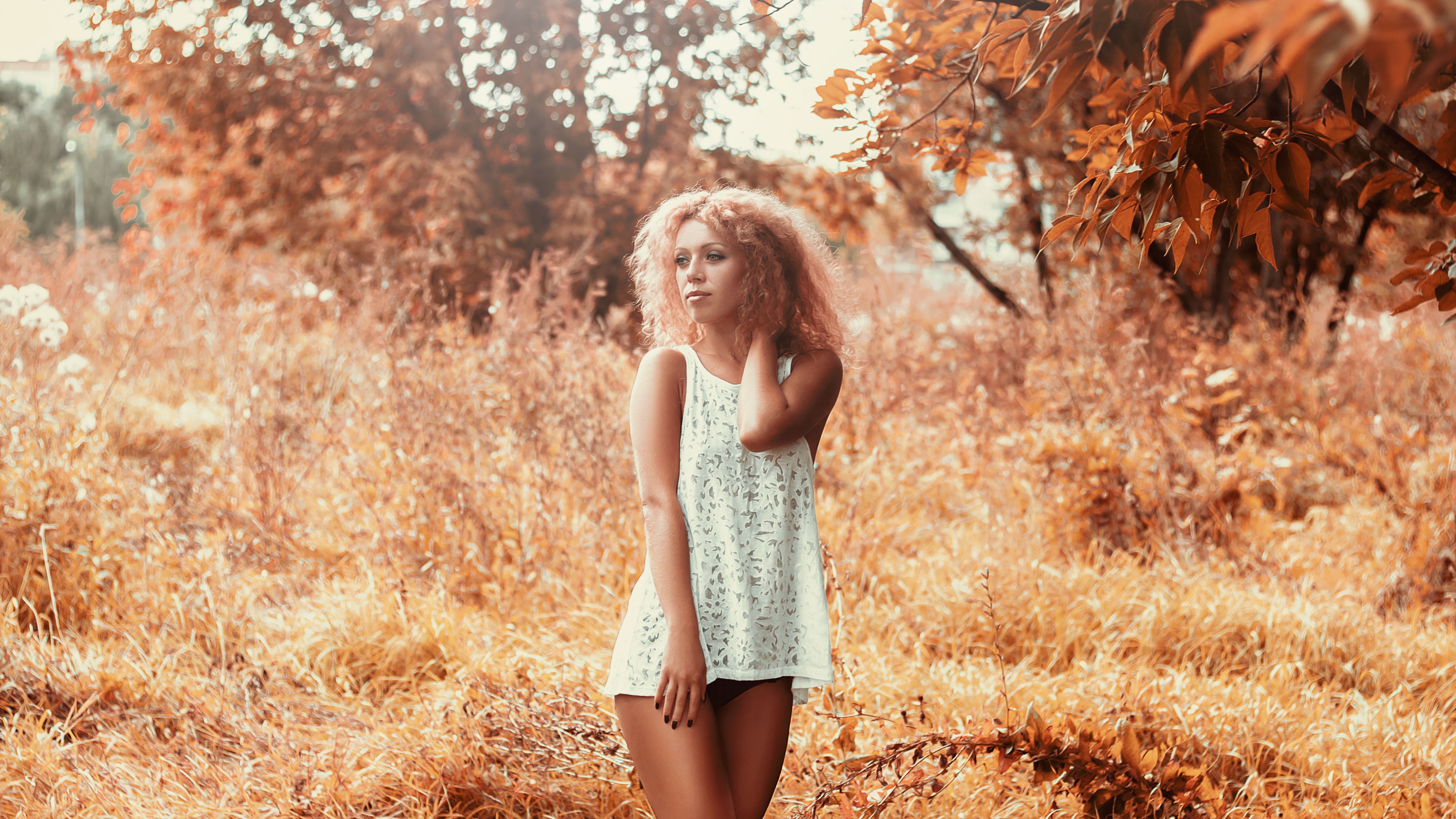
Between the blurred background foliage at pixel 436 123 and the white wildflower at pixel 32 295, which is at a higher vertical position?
the blurred background foliage at pixel 436 123

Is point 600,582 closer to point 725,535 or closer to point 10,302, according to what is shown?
point 725,535

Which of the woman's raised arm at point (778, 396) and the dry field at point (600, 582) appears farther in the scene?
the dry field at point (600, 582)

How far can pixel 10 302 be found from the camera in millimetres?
4328

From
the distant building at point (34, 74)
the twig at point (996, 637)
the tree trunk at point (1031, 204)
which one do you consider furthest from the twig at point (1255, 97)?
the distant building at point (34, 74)

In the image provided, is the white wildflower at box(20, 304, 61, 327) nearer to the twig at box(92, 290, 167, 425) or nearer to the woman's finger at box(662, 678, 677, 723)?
the twig at box(92, 290, 167, 425)

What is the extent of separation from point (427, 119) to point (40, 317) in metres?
5.26

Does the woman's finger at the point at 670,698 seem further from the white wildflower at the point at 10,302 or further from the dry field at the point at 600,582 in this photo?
the white wildflower at the point at 10,302

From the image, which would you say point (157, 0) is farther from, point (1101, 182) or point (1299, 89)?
point (1299, 89)

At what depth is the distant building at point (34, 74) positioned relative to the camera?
96.9 feet

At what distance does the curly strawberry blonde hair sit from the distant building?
32.9m

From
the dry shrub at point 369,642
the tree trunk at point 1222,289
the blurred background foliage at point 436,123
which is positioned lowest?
the dry shrub at point 369,642

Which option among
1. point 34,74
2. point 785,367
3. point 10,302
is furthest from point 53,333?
point 34,74

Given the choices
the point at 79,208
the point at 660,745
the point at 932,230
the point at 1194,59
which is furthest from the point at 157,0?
the point at 79,208

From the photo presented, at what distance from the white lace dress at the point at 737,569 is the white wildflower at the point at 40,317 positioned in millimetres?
3525
